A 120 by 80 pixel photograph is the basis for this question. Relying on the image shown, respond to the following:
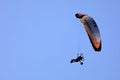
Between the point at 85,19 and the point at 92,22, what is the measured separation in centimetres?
50

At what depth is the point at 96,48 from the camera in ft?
185

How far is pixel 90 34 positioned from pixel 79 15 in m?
1.14

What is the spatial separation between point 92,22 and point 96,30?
1.52ft

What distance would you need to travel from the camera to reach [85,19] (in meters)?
57.3

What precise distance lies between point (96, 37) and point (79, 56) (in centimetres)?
152

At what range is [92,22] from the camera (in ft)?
187

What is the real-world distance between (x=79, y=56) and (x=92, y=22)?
6.66ft

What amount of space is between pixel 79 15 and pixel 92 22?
2.74 feet

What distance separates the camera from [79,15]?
57.3 metres

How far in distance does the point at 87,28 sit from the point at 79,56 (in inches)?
61.9

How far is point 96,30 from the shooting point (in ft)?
187

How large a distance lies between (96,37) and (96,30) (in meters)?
0.36

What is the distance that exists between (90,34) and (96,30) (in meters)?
0.46
